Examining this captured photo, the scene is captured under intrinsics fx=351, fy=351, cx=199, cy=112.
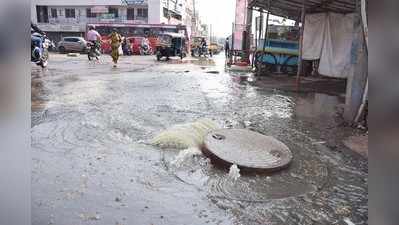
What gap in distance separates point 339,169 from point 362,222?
1387 millimetres

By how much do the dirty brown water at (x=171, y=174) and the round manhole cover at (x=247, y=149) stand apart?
15cm

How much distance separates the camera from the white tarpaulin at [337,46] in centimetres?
1244

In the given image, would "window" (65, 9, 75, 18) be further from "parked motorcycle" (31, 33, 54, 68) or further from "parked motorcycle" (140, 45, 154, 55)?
"parked motorcycle" (31, 33, 54, 68)

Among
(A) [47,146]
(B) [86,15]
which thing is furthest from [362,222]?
(B) [86,15]

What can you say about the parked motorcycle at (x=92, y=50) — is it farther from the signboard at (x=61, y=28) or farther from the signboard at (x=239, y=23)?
the signboard at (x=61, y=28)

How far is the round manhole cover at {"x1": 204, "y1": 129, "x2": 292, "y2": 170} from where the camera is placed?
4324 mm

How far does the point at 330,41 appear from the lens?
13.3m

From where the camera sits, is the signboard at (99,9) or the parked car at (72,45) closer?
the parked car at (72,45)

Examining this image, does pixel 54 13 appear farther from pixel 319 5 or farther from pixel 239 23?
pixel 319 5

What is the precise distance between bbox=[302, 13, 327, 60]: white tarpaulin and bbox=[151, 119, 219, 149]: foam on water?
380 inches

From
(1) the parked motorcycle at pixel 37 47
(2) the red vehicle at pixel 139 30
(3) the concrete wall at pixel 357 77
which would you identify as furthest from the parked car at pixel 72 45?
(3) the concrete wall at pixel 357 77

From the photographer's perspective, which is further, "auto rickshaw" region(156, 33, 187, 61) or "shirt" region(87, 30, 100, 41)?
"auto rickshaw" region(156, 33, 187, 61)

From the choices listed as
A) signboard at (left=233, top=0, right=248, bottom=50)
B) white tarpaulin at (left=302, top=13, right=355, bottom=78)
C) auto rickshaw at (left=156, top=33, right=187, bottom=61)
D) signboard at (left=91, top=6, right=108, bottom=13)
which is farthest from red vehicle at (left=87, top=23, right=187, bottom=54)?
white tarpaulin at (left=302, top=13, right=355, bottom=78)

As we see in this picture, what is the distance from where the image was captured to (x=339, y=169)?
14.6ft
